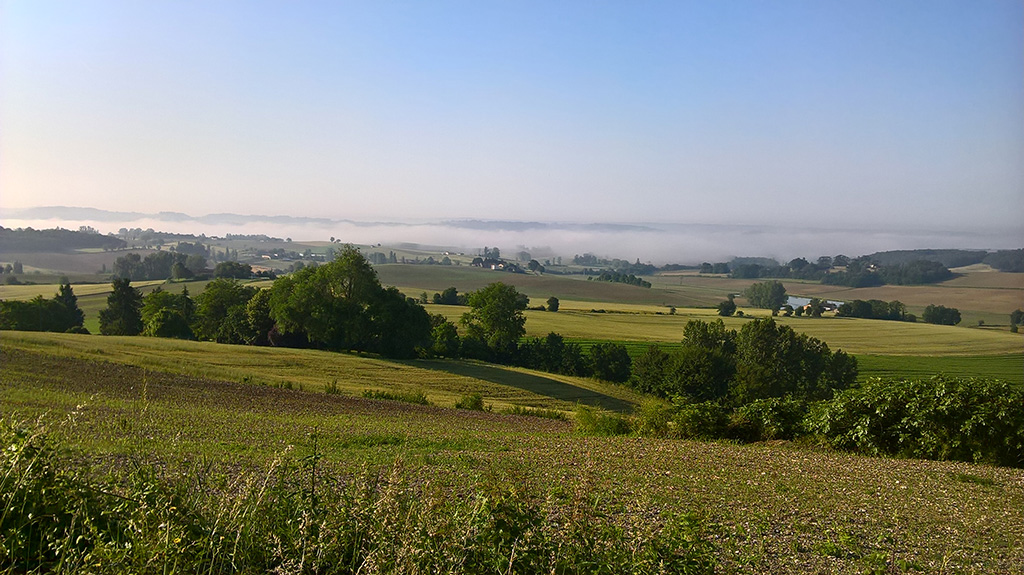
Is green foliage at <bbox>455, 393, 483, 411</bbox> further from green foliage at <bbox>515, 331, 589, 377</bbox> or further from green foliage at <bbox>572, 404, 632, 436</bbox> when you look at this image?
green foliage at <bbox>515, 331, 589, 377</bbox>

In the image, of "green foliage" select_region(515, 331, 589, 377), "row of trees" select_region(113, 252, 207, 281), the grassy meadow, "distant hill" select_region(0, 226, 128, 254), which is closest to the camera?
the grassy meadow

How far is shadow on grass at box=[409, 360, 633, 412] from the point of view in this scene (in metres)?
42.6

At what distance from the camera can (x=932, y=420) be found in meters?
16.1

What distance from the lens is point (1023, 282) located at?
4700 centimetres

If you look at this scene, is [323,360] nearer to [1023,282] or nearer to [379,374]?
[379,374]

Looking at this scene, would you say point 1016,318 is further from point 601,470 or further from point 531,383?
point 601,470

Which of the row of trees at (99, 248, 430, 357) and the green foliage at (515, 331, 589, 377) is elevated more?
the row of trees at (99, 248, 430, 357)

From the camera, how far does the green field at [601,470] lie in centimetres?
667

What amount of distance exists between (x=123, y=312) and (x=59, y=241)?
4985cm

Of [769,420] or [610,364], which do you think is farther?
[610,364]

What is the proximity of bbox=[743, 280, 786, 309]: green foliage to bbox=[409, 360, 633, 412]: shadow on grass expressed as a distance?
66.8 metres

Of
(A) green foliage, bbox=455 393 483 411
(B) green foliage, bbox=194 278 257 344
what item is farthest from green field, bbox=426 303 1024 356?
(A) green foliage, bbox=455 393 483 411

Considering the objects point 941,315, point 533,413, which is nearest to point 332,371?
point 533,413

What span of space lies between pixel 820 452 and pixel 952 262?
116 metres
